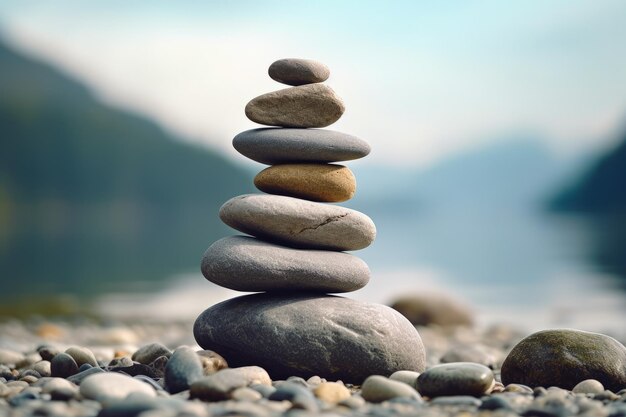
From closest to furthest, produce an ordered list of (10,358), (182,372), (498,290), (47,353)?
1. (182,372)
2. (47,353)
3. (10,358)
4. (498,290)

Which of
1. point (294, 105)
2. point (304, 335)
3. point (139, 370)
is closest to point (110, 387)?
point (139, 370)

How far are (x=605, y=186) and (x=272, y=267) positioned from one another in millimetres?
136165

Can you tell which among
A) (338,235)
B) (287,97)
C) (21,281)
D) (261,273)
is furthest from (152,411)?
(21,281)

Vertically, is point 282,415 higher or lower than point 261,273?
lower

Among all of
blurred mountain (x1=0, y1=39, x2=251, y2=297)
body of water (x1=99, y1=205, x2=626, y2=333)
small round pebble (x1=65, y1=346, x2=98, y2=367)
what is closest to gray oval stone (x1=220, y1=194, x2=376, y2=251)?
small round pebble (x1=65, y1=346, x2=98, y2=367)

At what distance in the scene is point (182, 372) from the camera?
657 cm

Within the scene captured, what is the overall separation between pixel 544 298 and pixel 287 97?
58.9ft

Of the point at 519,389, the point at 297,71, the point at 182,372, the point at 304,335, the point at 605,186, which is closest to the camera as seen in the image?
the point at 182,372

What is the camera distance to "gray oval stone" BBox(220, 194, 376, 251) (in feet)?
25.8

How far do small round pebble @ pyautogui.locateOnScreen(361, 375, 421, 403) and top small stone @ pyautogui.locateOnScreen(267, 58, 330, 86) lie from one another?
11.7 ft

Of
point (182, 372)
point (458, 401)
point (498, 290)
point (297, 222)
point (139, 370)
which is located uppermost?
point (498, 290)

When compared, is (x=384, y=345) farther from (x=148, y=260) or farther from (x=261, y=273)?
(x=148, y=260)

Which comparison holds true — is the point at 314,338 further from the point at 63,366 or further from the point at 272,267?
the point at 63,366

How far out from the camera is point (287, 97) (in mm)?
8242
